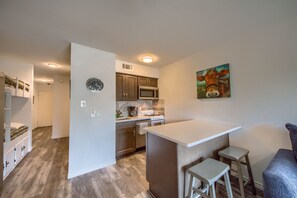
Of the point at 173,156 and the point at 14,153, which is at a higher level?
the point at 173,156

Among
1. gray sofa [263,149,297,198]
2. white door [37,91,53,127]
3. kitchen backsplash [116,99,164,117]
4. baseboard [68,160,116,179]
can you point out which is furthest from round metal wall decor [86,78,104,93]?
white door [37,91,53,127]

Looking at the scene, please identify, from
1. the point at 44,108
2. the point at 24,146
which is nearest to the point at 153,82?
the point at 24,146

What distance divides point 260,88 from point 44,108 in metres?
8.56

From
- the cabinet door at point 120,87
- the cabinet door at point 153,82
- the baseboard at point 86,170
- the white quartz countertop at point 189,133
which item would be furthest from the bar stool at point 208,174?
the cabinet door at point 153,82

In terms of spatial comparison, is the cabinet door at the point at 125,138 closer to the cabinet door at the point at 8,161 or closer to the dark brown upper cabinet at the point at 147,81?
the dark brown upper cabinet at the point at 147,81

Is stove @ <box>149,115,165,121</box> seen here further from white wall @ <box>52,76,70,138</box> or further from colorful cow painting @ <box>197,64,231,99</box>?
white wall @ <box>52,76,70,138</box>

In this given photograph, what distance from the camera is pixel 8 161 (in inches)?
82.4

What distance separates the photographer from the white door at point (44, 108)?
6219mm

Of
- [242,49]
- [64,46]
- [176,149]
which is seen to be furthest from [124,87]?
[242,49]

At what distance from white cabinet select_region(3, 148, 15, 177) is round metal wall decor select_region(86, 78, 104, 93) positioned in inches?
68.8

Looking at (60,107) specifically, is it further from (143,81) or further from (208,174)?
(208,174)

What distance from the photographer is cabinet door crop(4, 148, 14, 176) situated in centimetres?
200

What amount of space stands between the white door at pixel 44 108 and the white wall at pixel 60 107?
2.77 meters

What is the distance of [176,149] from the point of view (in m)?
1.31
